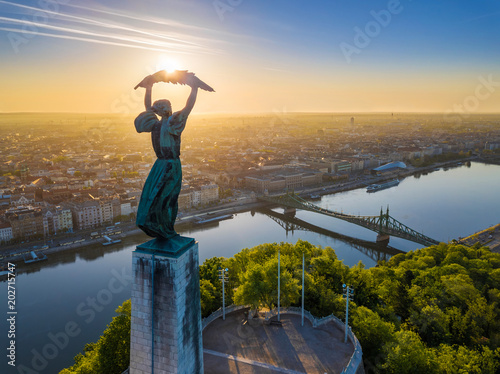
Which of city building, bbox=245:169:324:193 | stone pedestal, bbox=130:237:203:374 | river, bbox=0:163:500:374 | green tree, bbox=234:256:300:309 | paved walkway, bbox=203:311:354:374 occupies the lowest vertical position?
river, bbox=0:163:500:374

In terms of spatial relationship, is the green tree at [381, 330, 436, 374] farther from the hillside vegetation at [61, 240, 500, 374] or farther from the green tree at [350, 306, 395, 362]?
the green tree at [350, 306, 395, 362]

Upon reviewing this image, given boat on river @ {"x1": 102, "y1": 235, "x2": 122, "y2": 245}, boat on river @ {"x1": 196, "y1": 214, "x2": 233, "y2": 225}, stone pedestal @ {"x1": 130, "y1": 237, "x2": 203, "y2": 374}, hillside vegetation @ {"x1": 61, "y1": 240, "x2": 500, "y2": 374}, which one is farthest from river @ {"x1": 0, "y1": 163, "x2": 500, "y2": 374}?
stone pedestal @ {"x1": 130, "y1": 237, "x2": 203, "y2": 374}

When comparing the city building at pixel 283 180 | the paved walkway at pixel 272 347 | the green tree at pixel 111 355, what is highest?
the paved walkway at pixel 272 347

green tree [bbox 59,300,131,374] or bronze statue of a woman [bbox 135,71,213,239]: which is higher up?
bronze statue of a woman [bbox 135,71,213,239]

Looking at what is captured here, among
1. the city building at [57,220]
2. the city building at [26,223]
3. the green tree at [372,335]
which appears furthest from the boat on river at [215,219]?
the green tree at [372,335]

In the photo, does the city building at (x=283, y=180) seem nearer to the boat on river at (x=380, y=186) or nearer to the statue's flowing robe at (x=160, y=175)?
the boat on river at (x=380, y=186)

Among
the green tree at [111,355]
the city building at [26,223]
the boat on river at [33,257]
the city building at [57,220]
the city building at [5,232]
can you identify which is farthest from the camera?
the city building at [57,220]
